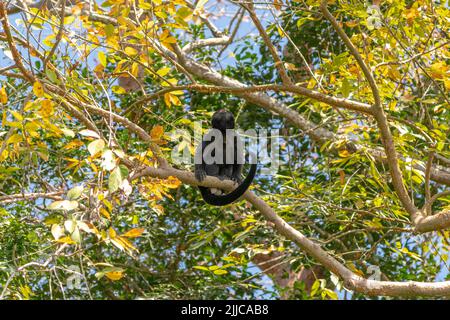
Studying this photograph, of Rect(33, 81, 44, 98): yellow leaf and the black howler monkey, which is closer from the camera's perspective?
Rect(33, 81, 44, 98): yellow leaf

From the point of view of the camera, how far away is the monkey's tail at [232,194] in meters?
5.13

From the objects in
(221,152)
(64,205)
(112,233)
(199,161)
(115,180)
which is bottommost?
(112,233)

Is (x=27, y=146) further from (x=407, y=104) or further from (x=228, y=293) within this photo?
(x=407, y=104)

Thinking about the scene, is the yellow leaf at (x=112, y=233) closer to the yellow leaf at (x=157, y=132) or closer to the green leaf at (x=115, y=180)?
the green leaf at (x=115, y=180)

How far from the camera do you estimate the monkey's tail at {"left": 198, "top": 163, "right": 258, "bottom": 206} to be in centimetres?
513

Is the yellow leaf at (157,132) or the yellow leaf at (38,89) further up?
the yellow leaf at (38,89)

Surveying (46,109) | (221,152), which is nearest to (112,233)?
(46,109)

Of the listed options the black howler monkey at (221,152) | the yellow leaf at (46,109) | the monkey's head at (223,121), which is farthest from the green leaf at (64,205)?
the monkey's head at (223,121)

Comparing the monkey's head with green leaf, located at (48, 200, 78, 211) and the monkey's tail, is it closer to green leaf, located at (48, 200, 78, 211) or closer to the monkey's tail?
the monkey's tail

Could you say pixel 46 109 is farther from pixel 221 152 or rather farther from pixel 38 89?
pixel 221 152

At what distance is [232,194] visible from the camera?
5266mm

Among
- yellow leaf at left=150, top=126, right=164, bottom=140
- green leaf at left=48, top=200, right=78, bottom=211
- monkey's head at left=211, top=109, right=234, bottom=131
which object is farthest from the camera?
monkey's head at left=211, top=109, right=234, bottom=131

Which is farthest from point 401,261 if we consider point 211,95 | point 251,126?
point 211,95

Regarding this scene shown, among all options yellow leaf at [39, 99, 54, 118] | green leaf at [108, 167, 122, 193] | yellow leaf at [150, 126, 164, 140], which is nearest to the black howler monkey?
yellow leaf at [150, 126, 164, 140]
